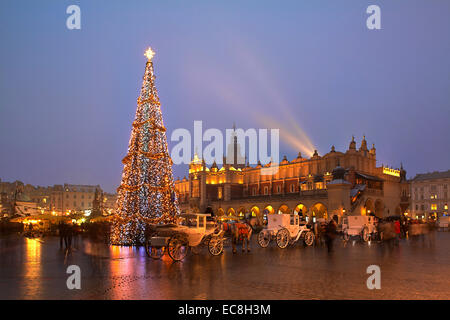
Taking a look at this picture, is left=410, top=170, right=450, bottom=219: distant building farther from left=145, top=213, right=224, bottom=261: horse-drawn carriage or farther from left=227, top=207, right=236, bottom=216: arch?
left=145, top=213, right=224, bottom=261: horse-drawn carriage

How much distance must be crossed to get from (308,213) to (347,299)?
172 feet

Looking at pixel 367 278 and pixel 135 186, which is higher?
pixel 135 186

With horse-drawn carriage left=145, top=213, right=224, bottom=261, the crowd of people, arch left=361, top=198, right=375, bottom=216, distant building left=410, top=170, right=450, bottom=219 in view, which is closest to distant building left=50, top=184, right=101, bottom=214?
distant building left=410, top=170, right=450, bottom=219

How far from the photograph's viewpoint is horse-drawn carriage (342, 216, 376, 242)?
2650 cm

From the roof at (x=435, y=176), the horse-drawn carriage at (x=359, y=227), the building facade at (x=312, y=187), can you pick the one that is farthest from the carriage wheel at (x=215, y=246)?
the roof at (x=435, y=176)

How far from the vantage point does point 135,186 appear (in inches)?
939

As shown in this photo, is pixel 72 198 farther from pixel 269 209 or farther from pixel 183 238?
pixel 183 238

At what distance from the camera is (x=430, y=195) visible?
88188 mm

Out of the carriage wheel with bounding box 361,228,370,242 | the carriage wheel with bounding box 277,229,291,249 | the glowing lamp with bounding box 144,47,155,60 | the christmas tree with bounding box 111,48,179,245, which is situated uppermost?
the glowing lamp with bounding box 144,47,155,60

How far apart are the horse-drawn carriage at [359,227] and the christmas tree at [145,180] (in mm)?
10470

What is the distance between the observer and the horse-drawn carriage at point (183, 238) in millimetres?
15117

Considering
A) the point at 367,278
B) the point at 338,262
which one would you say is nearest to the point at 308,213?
the point at 338,262

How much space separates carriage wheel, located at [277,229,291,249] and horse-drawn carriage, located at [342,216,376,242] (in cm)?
676
